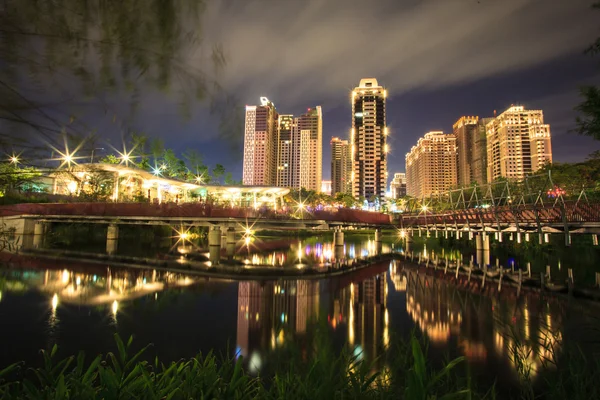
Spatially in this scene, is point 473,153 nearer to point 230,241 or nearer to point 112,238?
point 230,241

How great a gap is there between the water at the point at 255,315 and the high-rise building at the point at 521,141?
155 meters

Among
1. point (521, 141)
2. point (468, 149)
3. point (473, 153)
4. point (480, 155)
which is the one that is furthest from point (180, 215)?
point (468, 149)

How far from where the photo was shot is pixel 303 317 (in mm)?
15328

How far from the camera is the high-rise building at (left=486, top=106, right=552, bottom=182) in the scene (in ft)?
488

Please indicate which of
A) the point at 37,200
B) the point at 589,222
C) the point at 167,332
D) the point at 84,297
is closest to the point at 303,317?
the point at 167,332

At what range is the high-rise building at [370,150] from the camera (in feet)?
516

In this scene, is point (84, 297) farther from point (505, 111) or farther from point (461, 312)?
point (505, 111)

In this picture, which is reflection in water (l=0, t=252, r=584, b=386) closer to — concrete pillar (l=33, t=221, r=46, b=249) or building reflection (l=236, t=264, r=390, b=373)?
building reflection (l=236, t=264, r=390, b=373)

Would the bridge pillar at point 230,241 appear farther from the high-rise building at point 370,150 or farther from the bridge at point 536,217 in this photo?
the high-rise building at point 370,150

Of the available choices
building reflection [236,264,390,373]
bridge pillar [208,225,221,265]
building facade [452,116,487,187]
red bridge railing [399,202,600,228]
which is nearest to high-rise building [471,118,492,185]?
building facade [452,116,487,187]

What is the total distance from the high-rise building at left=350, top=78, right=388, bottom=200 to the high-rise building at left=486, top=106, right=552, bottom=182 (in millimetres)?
52929

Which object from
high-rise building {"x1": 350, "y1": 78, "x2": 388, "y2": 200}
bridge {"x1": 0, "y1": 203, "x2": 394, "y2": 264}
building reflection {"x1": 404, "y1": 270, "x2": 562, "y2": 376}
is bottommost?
building reflection {"x1": 404, "y1": 270, "x2": 562, "y2": 376}

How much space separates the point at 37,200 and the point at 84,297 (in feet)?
122

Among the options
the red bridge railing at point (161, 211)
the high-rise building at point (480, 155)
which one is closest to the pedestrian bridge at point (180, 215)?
the red bridge railing at point (161, 211)
